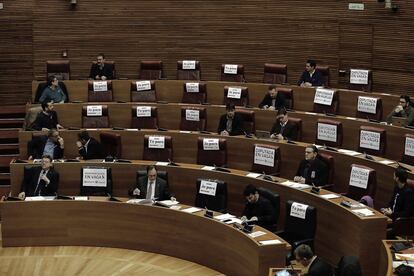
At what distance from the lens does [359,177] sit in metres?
7.67

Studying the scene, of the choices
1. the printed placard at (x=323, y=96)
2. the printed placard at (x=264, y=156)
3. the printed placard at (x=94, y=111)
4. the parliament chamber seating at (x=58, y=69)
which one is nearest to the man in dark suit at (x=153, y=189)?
the printed placard at (x=264, y=156)

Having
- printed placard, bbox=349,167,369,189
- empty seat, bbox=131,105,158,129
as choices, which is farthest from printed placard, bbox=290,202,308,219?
empty seat, bbox=131,105,158,129

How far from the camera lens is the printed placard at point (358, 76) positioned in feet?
34.5

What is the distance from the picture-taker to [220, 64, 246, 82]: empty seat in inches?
440

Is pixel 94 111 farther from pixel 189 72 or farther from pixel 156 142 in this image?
pixel 189 72

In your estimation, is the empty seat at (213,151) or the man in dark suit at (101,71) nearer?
the empty seat at (213,151)

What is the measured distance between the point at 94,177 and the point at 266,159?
190 centimetres

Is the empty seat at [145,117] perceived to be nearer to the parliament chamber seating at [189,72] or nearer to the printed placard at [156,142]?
the printed placard at [156,142]

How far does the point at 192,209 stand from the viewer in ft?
25.6

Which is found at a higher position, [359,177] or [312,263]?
[359,177]

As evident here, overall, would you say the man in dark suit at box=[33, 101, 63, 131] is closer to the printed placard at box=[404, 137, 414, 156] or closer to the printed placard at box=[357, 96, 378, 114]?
the printed placard at box=[357, 96, 378, 114]

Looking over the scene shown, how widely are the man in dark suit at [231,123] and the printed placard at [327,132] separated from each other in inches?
37.6

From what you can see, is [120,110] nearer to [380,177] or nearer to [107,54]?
[107,54]

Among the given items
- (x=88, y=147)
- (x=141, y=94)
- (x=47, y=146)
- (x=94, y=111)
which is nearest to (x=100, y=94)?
(x=141, y=94)
